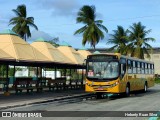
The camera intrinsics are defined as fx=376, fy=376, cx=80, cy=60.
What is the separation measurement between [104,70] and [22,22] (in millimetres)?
51878

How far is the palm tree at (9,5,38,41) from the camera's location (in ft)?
239

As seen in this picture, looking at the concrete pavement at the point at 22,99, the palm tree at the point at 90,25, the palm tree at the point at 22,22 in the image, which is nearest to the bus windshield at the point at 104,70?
the concrete pavement at the point at 22,99

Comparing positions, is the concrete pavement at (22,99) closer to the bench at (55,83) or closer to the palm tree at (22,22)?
the bench at (55,83)

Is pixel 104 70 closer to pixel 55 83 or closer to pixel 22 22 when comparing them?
pixel 55 83

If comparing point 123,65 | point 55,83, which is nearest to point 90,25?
point 55,83

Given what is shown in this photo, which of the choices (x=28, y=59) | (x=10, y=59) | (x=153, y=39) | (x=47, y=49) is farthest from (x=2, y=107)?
(x=153, y=39)

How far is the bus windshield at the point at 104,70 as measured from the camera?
24.8 m

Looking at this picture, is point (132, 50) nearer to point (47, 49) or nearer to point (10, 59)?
point (47, 49)

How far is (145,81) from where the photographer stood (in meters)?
33.7

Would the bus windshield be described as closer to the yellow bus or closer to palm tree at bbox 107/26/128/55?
the yellow bus

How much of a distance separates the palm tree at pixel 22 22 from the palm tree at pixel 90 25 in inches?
473

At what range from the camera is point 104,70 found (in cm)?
2488

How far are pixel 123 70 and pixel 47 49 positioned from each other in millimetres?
7133

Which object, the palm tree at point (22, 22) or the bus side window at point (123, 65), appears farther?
the palm tree at point (22, 22)
